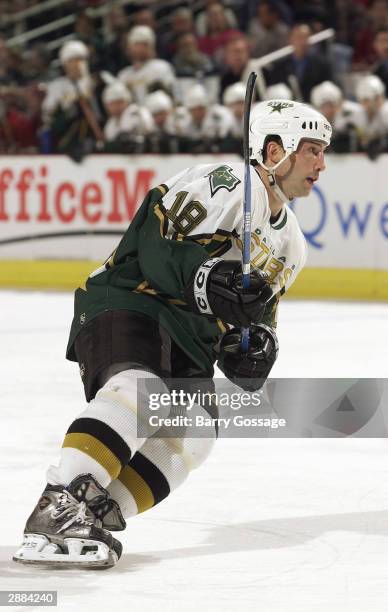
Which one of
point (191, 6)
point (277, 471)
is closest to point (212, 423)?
point (277, 471)

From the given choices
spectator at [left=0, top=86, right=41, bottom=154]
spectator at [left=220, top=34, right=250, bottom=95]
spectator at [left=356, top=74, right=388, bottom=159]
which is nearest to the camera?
spectator at [left=356, top=74, right=388, bottom=159]

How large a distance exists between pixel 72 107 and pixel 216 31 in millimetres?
1615

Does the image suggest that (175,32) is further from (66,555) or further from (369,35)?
(66,555)

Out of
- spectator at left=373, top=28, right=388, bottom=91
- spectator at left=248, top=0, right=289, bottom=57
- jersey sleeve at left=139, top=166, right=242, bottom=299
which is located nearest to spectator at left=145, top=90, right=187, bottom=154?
spectator at left=248, top=0, right=289, bottom=57

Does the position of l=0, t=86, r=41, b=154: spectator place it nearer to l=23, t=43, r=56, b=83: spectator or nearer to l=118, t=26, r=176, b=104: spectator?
l=118, t=26, r=176, b=104: spectator

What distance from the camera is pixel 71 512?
3.49 m

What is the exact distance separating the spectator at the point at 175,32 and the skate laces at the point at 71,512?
31.0ft

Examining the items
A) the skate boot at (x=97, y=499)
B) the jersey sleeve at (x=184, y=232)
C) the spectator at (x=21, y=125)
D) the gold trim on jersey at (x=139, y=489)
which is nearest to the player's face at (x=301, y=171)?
the jersey sleeve at (x=184, y=232)

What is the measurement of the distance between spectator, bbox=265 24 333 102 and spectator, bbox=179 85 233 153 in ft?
1.79

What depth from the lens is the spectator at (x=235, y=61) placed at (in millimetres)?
11516

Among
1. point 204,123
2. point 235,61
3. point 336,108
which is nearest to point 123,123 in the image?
point 204,123

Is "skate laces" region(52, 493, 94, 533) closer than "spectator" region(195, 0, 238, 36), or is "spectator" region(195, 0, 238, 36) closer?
"skate laces" region(52, 493, 94, 533)

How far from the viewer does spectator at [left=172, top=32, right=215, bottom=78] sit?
12.2 metres

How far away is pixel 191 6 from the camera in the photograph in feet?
45.6
